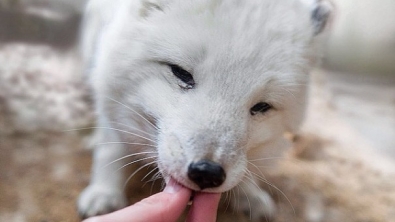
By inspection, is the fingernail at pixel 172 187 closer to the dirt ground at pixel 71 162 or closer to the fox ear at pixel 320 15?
the dirt ground at pixel 71 162

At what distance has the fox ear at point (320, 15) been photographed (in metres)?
1.62

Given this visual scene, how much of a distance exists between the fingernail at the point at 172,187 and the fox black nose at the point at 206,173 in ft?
0.22

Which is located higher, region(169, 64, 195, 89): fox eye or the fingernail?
region(169, 64, 195, 89): fox eye

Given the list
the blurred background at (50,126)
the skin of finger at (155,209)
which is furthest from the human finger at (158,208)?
the blurred background at (50,126)

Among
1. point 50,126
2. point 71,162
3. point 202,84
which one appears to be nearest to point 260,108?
point 202,84

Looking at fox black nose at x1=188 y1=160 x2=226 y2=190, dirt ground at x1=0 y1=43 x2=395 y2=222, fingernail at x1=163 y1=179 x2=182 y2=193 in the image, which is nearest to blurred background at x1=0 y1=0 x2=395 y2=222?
dirt ground at x1=0 y1=43 x2=395 y2=222

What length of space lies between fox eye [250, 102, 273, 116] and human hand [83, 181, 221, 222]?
0.25 m

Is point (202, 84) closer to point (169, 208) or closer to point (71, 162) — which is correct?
point (169, 208)

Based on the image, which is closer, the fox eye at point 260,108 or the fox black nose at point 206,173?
the fox black nose at point 206,173

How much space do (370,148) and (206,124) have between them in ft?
5.34

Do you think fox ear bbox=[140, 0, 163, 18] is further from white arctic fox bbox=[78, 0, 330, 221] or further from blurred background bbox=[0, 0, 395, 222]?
blurred background bbox=[0, 0, 395, 222]

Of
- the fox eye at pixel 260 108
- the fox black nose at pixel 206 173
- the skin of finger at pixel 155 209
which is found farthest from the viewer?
the fox eye at pixel 260 108

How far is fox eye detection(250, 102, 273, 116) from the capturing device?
4.76 ft

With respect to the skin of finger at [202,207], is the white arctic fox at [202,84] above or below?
above
